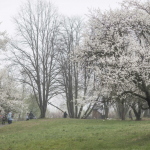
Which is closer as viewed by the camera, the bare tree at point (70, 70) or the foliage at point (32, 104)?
the bare tree at point (70, 70)

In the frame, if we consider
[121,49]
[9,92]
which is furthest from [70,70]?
[121,49]

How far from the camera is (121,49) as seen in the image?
37.8ft

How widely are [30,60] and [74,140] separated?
18744 millimetres

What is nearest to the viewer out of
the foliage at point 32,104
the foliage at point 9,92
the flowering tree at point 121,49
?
the flowering tree at point 121,49

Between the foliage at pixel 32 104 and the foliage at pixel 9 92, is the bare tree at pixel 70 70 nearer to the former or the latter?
the foliage at pixel 9 92

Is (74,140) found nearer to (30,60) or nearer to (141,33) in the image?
(141,33)

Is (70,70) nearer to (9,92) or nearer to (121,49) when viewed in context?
(9,92)

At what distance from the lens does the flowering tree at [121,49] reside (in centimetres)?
942

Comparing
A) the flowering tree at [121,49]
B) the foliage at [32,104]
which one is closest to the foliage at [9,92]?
the foliage at [32,104]

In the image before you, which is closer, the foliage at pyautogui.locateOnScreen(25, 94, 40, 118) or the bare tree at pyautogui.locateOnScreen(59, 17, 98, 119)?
the bare tree at pyautogui.locateOnScreen(59, 17, 98, 119)

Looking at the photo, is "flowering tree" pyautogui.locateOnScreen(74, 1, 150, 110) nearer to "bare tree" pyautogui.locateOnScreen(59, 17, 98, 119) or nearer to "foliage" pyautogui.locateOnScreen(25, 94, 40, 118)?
"bare tree" pyautogui.locateOnScreen(59, 17, 98, 119)

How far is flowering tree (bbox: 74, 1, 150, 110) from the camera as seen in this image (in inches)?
371

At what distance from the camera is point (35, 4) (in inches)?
1190

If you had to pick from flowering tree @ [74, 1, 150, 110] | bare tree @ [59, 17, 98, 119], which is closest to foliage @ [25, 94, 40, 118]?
bare tree @ [59, 17, 98, 119]
